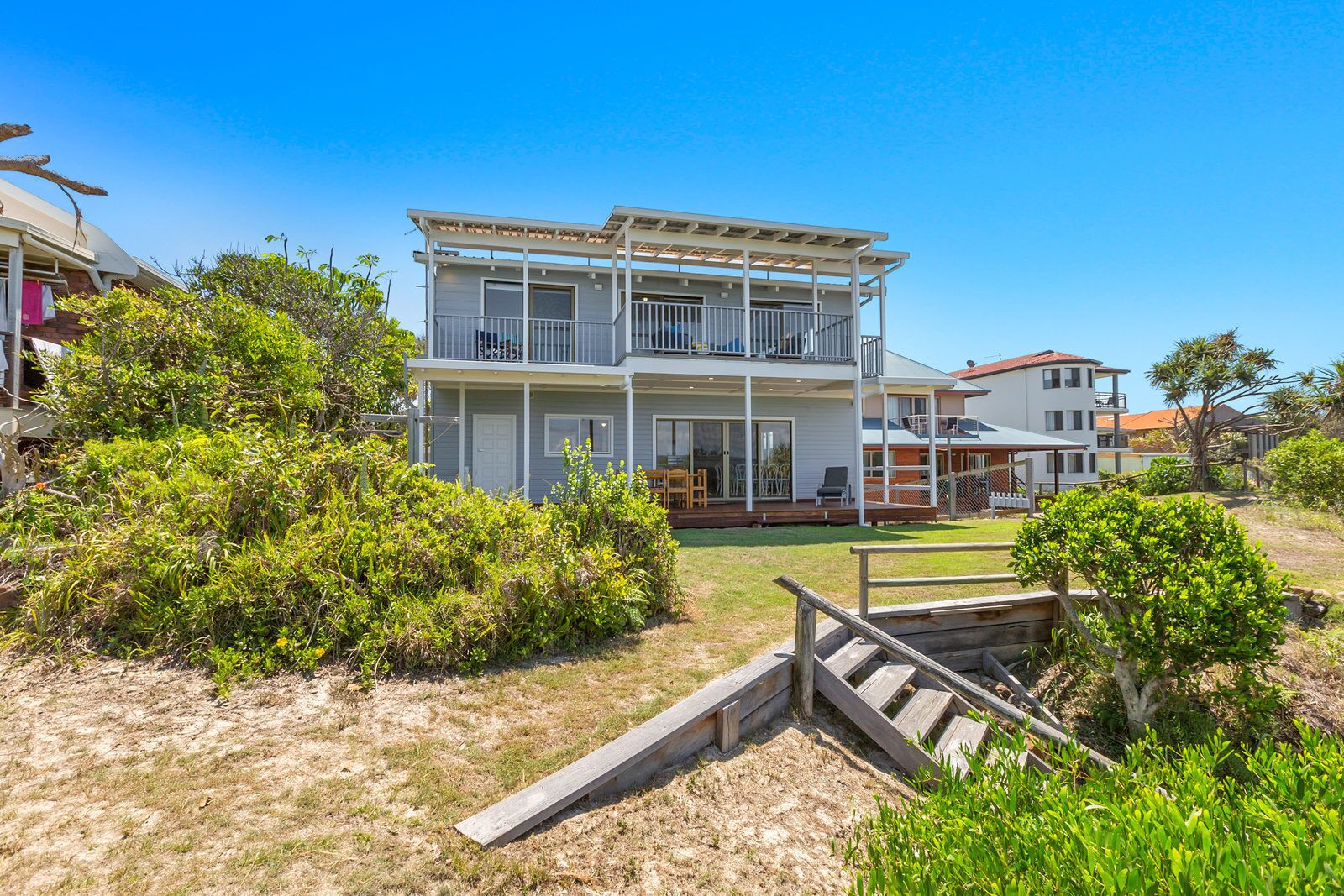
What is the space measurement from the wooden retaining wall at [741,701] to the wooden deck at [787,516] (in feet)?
20.7

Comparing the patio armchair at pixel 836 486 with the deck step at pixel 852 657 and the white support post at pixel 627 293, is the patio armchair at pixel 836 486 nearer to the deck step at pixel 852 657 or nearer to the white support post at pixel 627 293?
the white support post at pixel 627 293

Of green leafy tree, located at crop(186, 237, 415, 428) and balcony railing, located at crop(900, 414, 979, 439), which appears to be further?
balcony railing, located at crop(900, 414, 979, 439)

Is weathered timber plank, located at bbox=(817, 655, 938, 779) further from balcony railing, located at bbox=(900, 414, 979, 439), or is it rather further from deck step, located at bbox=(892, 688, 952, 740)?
balcony railing, located at bbox=(900, 414, 979, 439)

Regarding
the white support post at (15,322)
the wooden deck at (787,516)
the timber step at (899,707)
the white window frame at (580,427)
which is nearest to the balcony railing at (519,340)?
the white window frame at (580,427)

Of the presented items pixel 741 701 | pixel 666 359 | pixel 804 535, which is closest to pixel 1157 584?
pixel 741 701

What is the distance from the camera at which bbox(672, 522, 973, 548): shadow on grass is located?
10.2 meters

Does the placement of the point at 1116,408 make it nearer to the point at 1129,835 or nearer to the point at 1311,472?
the point at 1311,472

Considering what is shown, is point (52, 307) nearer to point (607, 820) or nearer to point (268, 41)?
point (268, 41)

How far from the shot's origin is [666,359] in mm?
12359

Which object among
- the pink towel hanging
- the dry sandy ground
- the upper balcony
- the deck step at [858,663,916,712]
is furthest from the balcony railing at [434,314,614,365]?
the dry sandy ground

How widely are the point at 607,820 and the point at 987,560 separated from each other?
744cm

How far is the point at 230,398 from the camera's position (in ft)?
23.4

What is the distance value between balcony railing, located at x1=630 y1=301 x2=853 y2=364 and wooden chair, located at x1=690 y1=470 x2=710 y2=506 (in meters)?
2.93

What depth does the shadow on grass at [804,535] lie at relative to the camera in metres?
10.2
